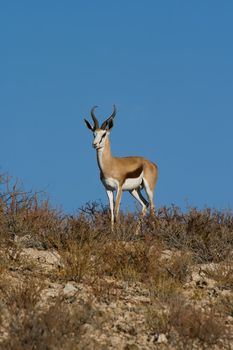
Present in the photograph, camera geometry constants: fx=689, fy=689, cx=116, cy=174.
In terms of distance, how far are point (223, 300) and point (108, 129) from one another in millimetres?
8443

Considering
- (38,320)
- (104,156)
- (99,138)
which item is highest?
(99,138)

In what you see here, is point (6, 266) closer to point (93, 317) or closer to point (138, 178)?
point (93, 317)

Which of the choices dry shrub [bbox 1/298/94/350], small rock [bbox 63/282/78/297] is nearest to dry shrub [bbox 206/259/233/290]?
small rock [bbox 63/282/78/297]

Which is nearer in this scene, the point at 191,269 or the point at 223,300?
the point at 223,300

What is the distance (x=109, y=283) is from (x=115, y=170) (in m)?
7.68

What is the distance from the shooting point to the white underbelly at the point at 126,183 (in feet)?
53.5

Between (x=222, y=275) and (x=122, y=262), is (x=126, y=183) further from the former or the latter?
(x=222, y=275)

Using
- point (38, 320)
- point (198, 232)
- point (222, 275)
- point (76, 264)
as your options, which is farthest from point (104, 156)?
point (38, 320)

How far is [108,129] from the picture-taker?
54.4 feet

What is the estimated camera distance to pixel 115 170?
16.4 metres

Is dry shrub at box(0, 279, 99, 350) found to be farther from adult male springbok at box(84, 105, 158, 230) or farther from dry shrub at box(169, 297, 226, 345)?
adult male springbok at box(84, 105, 158, 230)

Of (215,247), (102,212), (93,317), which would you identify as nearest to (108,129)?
(102,212)

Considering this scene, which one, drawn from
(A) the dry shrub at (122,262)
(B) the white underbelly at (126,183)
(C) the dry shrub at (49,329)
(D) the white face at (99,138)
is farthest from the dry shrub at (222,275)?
(D) the white face at (99,138)

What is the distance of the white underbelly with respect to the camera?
16.3 metres
